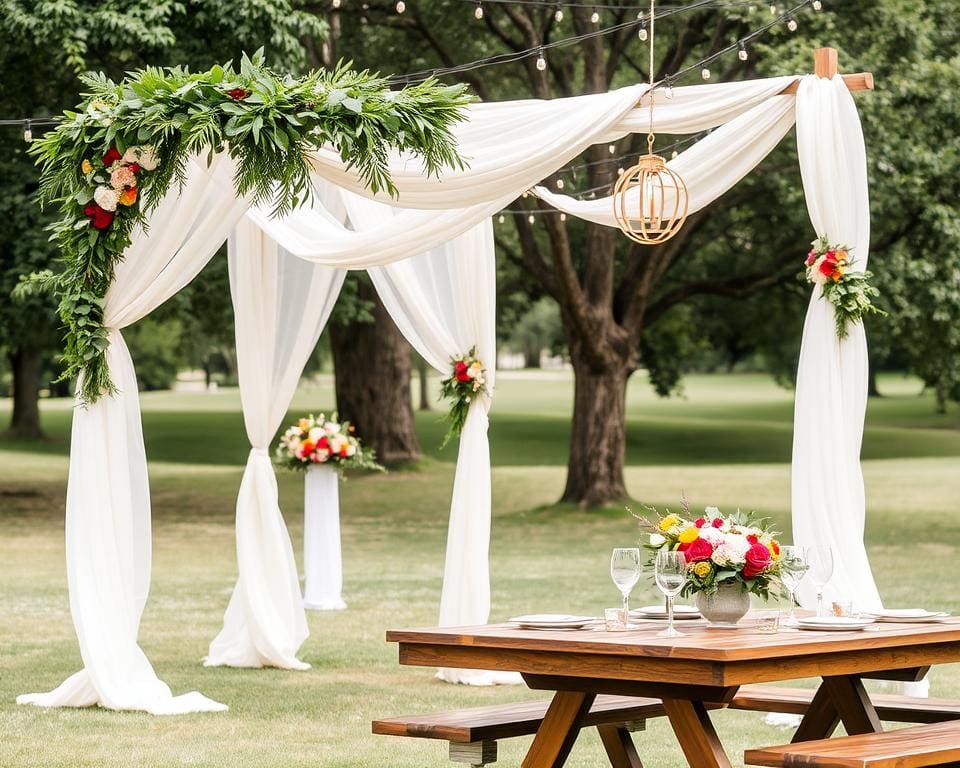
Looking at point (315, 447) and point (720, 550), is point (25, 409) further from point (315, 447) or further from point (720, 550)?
point (720, 550)

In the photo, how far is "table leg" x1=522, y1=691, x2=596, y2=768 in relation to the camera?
5.60 m

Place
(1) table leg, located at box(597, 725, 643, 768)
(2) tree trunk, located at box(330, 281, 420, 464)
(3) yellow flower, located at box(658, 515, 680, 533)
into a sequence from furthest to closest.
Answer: (2) tree trunk, located at box(330, 281, 420, 464) < (1) table leg, located at box(597, 725, 643, 768) < (3) yellow flower, located at box(658, 515, 680, 533)

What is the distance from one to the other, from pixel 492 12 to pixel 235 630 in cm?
1095

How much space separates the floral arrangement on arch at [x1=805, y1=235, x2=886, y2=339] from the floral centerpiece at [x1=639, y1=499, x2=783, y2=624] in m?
2.29

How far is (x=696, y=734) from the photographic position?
5363 millimetres

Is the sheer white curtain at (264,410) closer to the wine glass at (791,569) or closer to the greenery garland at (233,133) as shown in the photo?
the greenery garland at (233,133)

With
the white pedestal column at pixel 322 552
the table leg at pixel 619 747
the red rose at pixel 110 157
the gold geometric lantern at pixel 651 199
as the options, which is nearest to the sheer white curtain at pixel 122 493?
the red rose at pixel 110 157

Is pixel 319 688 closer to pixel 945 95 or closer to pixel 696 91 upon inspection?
pixel 696 91

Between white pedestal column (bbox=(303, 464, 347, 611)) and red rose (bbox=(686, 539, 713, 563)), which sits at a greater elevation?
red rose (bbox=(686, 539, 713, 563))

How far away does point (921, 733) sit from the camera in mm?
5660

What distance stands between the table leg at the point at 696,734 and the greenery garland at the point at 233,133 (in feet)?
9.62

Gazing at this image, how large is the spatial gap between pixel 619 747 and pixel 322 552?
6.10 m

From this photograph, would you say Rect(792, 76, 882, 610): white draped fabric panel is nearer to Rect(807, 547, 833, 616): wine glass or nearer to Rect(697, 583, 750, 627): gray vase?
Rect(807, 547, 833, 616): wine glass

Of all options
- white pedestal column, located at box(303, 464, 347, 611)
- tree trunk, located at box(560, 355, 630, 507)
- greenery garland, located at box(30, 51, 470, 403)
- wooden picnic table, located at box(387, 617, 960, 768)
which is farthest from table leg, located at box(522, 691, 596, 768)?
tree trunk, located at box(560, 355, 630, 507)
